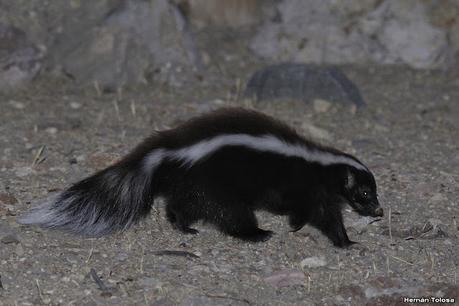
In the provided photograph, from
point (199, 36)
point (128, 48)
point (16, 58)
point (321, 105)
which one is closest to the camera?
point (321, 105)

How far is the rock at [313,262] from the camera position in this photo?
17.5ft

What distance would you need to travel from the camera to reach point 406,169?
698 centimetres

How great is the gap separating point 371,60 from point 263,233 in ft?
15.2

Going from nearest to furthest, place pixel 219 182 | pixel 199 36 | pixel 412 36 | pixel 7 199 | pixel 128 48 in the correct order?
pixel 219 182 → pixel 7 199 → pixel 128 48 → pixel 412 36 → pixel 199 36

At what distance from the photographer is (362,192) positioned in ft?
19.1

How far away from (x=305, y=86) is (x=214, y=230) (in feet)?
10.2

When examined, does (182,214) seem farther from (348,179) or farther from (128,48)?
(128,48)

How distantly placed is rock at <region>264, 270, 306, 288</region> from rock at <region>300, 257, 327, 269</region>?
133 mm

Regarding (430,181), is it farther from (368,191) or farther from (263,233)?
(263,233)

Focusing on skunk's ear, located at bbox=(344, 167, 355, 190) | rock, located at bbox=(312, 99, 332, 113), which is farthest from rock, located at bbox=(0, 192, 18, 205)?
rock, located at bbox=(312, 99, 332, 113)

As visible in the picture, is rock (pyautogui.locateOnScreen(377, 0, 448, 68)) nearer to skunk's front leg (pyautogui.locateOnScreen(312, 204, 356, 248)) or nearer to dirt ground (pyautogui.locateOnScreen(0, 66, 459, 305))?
dirt ground (pyautogui.locateOnScreen(0, 66, 459, 305))

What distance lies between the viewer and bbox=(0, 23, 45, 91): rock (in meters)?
8.45

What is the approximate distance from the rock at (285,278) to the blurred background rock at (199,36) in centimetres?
400

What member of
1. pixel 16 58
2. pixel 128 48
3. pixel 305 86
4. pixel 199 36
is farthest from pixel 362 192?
pixel 199 36
